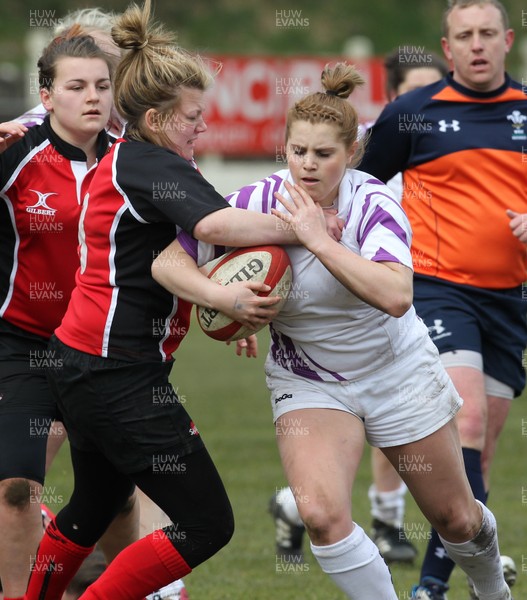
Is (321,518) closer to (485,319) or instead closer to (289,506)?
(485,319)

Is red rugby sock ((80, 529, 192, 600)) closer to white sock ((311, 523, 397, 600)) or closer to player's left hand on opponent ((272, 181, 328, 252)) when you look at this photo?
white sock ((311, 523, 397, 600))

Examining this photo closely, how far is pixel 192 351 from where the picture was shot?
641 inches

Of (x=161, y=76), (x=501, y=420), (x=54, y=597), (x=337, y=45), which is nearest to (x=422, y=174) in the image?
(x=501, y=420)

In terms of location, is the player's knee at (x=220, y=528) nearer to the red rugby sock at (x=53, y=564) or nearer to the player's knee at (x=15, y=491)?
the red rugby sock at (x=53, y=564)

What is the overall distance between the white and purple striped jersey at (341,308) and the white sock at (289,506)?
234 cm

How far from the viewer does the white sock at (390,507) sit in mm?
6613

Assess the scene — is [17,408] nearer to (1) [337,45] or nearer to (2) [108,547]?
(2) [108,547]

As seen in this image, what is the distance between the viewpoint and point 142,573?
13.0 feet

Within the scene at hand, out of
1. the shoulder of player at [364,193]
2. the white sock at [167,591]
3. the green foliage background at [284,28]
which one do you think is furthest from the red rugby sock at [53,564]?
the green foliage background at [284,28]

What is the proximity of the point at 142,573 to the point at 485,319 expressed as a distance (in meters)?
2.20

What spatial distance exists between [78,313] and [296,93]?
2067 centimetres

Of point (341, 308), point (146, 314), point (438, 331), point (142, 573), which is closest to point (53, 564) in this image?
point (142, 573)

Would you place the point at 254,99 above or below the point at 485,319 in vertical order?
below

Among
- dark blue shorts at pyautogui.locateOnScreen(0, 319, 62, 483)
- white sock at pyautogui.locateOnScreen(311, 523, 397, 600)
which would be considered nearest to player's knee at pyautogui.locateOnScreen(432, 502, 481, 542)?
white sock at pyautogui.locateOnScreen(311, 523, 397, 600)
